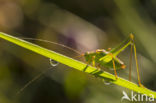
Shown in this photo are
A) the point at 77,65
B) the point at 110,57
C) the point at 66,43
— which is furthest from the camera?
the point at 66,43

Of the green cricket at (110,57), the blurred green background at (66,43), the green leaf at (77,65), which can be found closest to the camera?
the green leaf at (77,65)

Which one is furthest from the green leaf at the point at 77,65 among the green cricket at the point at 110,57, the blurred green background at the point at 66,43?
the blurred green background at the point at 66,43

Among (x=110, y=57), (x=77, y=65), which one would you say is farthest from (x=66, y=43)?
(x=77, y=65)

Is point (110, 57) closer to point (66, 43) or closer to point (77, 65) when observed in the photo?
point (77, 65)

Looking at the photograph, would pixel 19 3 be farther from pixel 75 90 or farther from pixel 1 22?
pixel 75 90

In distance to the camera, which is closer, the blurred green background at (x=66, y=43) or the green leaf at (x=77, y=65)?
the green leaf at (x=77, y=65)

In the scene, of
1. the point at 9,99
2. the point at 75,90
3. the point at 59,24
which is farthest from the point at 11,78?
the point at 59,24

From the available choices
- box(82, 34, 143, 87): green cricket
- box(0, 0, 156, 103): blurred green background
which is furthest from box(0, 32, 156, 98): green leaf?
box(0, 0, 156, 103): blurred green background

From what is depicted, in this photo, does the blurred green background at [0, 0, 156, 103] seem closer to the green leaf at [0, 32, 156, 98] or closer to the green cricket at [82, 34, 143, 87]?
the green cricket at [82, 34, 143, 87]

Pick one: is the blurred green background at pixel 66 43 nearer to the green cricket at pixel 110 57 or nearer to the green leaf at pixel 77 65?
the green cricket at pixel 110 57

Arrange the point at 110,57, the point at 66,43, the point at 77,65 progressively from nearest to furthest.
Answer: the point at 77,65 < the point at 110,57 < the point at 66,43
